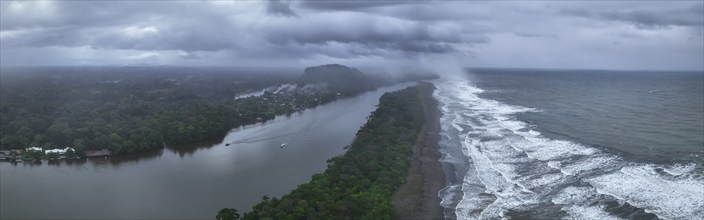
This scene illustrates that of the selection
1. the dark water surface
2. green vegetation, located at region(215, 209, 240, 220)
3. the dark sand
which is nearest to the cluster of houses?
the dark water surface

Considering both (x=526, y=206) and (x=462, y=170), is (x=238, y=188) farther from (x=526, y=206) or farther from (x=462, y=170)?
(x=526, y=206)

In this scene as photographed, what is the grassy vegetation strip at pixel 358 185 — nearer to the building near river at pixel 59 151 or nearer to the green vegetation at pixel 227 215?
the green vegetation at pixel 227 215

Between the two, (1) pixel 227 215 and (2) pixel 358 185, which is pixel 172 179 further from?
(2) pixel 358 185

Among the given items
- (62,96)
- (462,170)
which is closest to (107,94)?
(62,96)

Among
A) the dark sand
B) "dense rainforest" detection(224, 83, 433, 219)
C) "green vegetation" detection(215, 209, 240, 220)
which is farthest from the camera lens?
A: the dark sand

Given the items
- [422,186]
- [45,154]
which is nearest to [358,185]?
[422,186]

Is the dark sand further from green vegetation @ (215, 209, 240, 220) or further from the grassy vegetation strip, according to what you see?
green vegetation @ (215, 209, 240, 220)

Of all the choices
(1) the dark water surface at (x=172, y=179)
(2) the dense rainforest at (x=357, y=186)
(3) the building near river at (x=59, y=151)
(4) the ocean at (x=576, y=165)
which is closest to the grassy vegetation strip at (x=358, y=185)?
(2) the dense rainforest at (x=357, y=186)

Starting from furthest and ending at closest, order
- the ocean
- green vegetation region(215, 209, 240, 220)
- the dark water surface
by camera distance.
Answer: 1. the dark water surface
2. the ocean
3. green vegetation region(215, 209, 240, 220)
